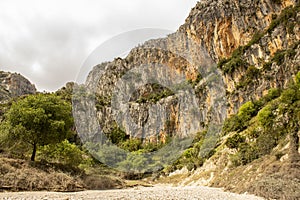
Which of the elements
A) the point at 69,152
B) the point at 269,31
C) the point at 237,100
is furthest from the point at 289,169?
the point at 269,31

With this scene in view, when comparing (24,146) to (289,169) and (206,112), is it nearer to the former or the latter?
(289,169)

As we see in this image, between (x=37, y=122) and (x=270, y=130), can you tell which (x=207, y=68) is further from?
(x=37, y=122)

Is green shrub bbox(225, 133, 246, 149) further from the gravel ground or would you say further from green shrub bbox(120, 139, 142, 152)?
green shrub bbox(120, 139, 142, 152)

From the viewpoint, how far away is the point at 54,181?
15789 millimetres

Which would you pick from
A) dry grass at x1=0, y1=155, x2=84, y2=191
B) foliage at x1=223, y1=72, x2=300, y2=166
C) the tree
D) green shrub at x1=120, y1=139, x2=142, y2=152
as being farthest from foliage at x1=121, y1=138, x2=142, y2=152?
dry grass at x1=0, y1=155, x2=84, y2=191

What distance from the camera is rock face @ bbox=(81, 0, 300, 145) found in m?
53.4

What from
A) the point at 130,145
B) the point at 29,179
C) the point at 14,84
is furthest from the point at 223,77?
the point at 14,84

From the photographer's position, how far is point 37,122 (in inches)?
756

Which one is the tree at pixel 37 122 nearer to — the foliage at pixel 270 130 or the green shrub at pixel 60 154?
the green shrub at pixel 60 154

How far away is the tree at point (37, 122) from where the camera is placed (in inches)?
749

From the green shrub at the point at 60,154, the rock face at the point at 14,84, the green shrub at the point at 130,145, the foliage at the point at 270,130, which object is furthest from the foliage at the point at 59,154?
the rock face at the point at 14,84

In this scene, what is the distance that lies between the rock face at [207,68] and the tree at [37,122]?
88.9 ft

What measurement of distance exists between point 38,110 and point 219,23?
6944 centimetres

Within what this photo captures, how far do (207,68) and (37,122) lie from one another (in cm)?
6520
